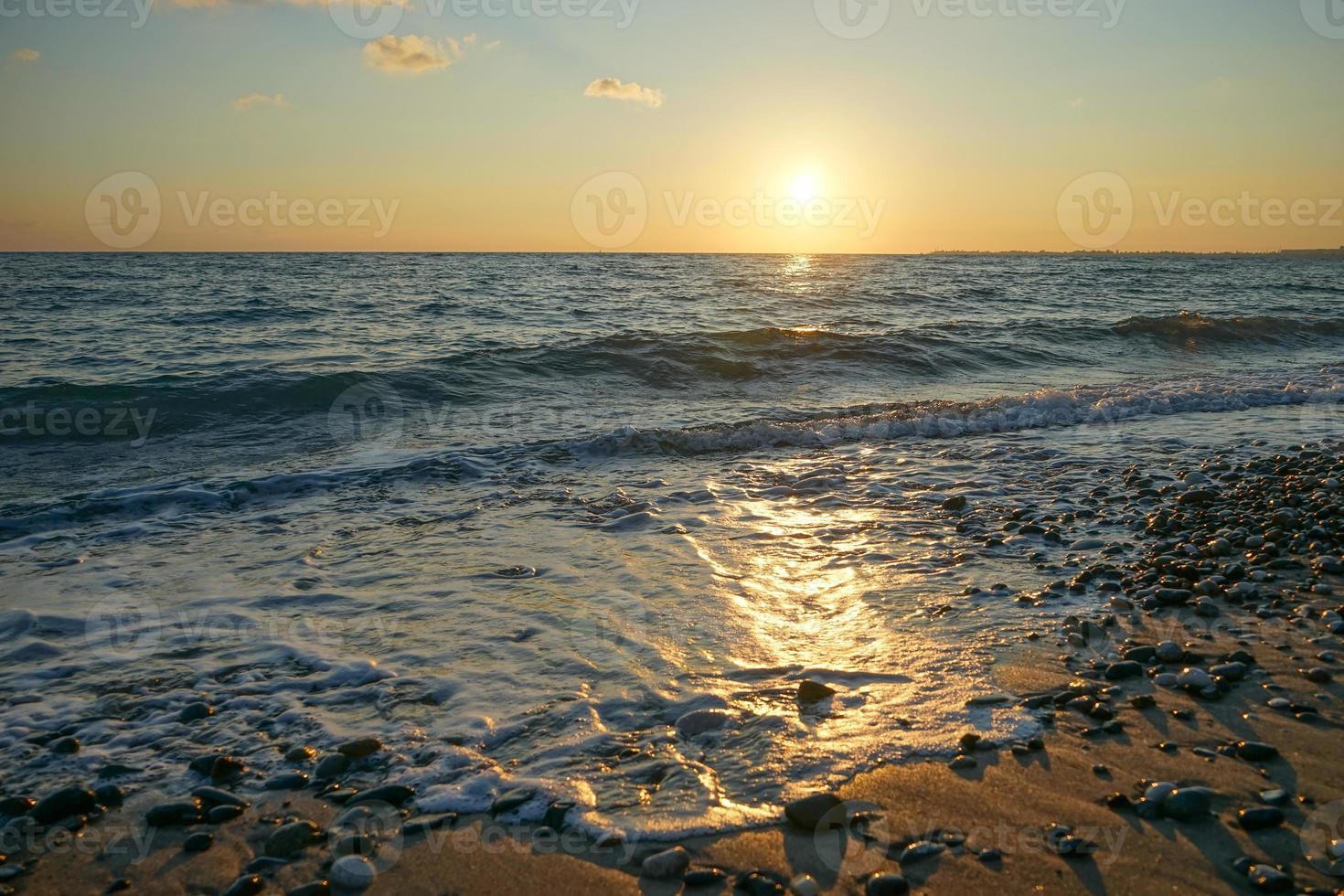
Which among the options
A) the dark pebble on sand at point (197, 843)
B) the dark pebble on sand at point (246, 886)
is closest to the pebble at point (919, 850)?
the dark pebble on sand at point (246, 886)

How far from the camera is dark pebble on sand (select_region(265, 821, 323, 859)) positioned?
2.85 metres

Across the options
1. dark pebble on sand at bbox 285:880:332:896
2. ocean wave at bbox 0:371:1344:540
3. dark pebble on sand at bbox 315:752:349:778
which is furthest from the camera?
ocean wave at bbox 0:371:1344:540

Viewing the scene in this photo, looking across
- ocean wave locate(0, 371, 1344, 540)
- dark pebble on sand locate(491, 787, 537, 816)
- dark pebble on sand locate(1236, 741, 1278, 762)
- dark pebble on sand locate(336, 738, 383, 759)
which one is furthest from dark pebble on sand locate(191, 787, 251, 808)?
ocean wave locate(0, 371, 1344, 540)

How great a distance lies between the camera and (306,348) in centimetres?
1612

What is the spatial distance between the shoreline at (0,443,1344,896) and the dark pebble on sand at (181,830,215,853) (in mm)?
18

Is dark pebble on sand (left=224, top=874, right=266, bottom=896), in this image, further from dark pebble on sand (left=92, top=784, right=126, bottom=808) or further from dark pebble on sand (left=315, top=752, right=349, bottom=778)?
dark pebble on sand (left=92, top=784, right=126, bottom=808)

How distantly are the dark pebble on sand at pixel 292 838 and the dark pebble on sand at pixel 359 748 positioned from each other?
0.44m

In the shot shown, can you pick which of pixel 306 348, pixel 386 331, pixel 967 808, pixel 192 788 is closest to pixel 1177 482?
pixel 967 808

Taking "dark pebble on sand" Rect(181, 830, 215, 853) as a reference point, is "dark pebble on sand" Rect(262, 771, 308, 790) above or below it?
above

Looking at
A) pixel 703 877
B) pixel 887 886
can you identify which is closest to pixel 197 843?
pixel 703 877

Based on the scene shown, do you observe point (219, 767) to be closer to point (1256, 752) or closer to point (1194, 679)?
point (1256, 752)

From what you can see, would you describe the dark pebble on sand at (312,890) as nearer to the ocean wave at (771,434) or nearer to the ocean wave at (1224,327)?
the ocean wave at (771,434)

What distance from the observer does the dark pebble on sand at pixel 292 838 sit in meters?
2.85

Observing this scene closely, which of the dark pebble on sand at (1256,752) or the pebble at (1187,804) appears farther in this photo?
the dark pebble on sand at (1256,752)
